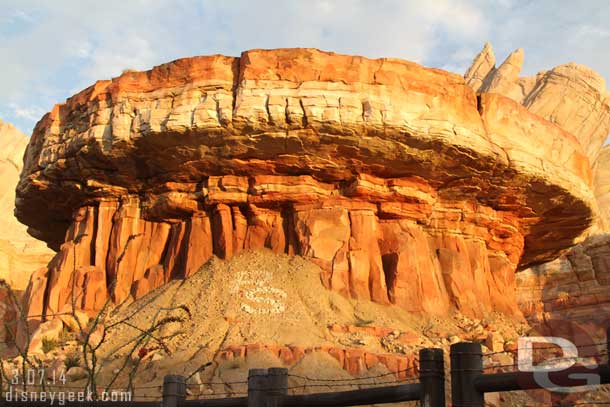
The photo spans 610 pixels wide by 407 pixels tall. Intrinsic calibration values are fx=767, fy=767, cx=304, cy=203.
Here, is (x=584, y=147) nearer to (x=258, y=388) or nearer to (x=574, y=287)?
(x=574, y=287)

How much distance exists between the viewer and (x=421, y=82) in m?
16.4

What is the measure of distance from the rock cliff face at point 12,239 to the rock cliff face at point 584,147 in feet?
70.7

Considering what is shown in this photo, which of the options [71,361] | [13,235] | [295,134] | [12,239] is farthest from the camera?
[13,235]

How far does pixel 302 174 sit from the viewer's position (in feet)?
55.7

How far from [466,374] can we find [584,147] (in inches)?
2332

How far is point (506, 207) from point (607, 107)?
47.1 m

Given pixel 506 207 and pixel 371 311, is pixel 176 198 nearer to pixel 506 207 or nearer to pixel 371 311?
pixel 371 311

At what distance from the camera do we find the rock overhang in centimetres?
1553

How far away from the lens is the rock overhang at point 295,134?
1553 cm

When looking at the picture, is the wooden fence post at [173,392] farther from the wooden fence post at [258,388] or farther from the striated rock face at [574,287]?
the striated rock face at [574,287]

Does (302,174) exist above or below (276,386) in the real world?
above

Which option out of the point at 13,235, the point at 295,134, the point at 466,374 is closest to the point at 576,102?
the point at 13,235

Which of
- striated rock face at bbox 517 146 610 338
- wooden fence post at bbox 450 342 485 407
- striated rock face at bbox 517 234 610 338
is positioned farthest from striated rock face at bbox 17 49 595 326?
striated rock face at bbox 517 234 610 338

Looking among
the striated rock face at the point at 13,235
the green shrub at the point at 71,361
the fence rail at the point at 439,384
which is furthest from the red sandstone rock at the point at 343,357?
the striated rock face at the point at 13,235
